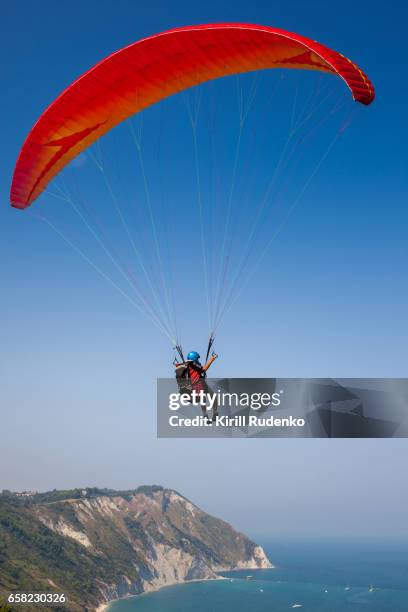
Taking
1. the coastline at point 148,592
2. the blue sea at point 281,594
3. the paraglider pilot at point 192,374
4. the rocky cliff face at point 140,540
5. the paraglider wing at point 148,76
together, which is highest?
the paraglider wing at point 148,76

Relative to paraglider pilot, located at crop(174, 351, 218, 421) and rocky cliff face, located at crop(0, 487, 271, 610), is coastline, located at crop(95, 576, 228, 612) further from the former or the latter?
paraglider pilot, located at crop(174, 351, 218, 421)

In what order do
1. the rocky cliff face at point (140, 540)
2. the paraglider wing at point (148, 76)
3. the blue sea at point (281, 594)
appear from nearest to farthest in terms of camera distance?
the paraglider wing at point (148, 76)
the rocky cliff face at point (140, 540)
the blue sea at point (281, 594)

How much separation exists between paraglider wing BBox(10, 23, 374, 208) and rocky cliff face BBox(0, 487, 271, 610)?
94952 mm

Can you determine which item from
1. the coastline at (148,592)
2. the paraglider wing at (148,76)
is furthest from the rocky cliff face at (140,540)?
the paraglider wing at (148,76)

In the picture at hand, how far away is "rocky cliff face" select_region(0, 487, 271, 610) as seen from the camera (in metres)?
114

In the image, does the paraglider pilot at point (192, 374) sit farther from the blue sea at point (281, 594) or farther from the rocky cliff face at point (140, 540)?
the blue sea at point (281, 594)


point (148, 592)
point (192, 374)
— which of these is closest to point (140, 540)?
point (148, 592)

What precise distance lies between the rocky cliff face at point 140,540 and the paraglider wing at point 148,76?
94952 millimetres

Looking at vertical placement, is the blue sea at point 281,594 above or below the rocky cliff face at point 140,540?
below

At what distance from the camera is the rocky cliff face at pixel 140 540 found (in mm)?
113938

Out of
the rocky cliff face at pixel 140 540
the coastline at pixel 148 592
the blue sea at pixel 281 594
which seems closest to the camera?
the coastline at pixel 148 592

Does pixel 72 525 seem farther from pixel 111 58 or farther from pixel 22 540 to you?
pixel 111 58

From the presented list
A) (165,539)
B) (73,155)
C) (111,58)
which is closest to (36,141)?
(73,155)

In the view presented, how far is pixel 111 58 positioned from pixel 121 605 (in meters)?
117
